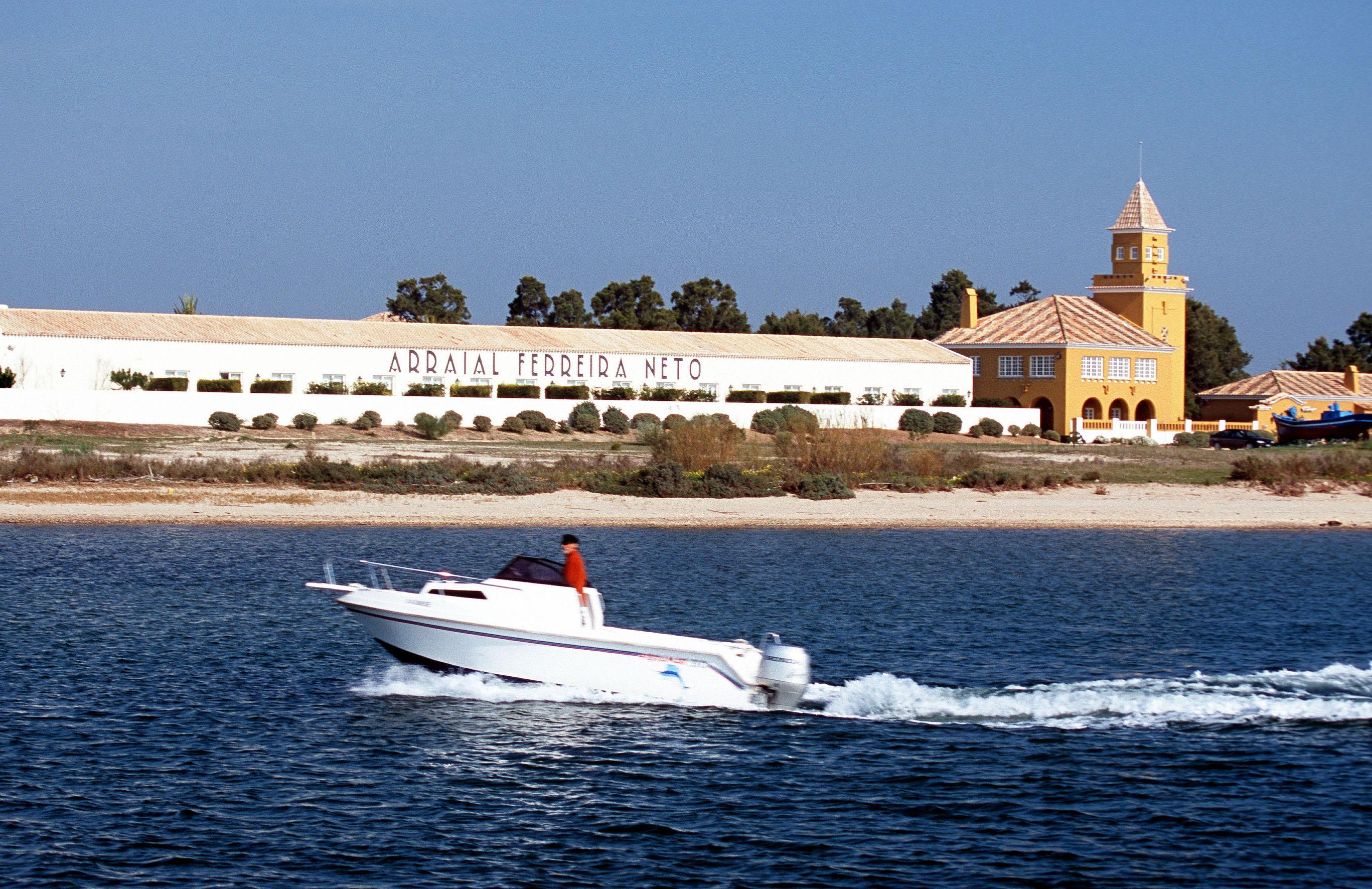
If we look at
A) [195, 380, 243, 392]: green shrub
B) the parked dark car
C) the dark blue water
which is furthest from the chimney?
the dark blue water

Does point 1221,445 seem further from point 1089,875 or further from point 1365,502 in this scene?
point 1089,875

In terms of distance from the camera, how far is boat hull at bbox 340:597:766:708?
55.5ft

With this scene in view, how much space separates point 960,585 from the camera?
92.1 ft

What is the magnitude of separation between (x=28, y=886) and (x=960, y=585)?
1948 cm

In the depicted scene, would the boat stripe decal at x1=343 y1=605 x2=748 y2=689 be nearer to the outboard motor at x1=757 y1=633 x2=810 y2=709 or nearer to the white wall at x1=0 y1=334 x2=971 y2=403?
the outboard motor at x1=757 y1=633 x2=810 y2=709

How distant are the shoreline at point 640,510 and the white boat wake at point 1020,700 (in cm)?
1892

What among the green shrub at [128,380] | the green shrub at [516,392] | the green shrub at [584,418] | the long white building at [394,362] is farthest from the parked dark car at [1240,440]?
the green shrub at [128,380]

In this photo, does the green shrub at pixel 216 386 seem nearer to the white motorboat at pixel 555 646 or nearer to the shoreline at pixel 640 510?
the shoreline at pixel 640 510

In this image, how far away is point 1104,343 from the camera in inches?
3068

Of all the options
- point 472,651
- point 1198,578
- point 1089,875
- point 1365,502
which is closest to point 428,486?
point 1198,578

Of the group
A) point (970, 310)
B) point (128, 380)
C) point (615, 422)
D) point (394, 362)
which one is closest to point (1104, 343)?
point (970, 310)

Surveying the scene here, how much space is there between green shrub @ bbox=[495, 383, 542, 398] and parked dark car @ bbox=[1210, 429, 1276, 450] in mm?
31442

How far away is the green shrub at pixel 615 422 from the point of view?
64.9 m

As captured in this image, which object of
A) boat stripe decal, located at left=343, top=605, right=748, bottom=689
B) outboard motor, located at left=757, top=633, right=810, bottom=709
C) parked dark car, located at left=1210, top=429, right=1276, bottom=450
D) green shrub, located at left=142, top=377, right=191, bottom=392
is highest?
green shrub, located at left=142, top=377, right=191, bottom=392
